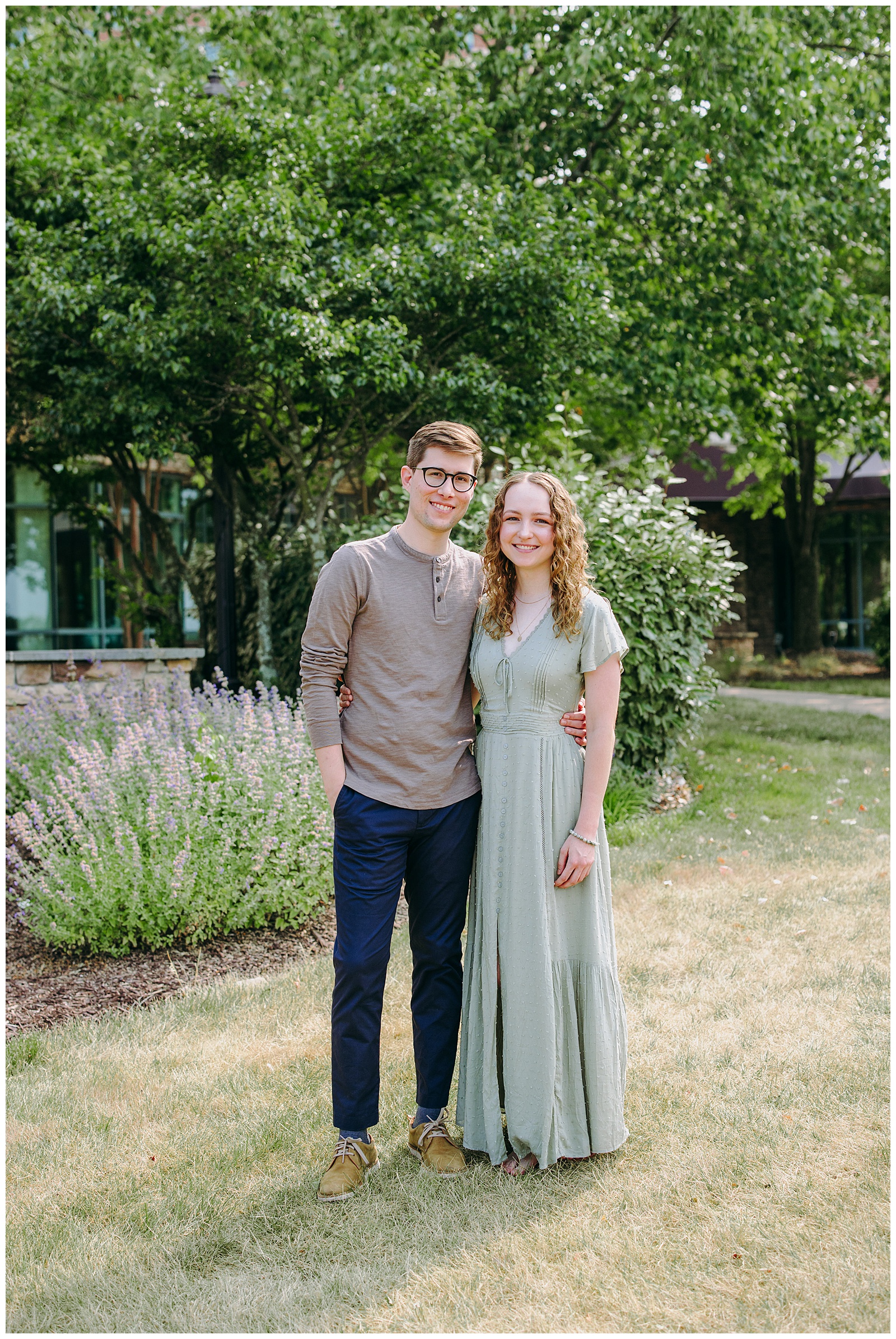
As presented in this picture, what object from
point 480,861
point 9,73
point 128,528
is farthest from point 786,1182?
point 128,528

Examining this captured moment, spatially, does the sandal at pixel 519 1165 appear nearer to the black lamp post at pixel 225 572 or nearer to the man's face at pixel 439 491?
the man's face at pixel 439 491

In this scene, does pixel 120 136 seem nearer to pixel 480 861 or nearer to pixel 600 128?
pixel 600 128

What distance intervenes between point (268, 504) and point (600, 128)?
4812 millimetres

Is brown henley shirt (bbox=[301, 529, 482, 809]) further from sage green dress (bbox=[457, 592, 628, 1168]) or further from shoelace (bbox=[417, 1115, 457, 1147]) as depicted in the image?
shoelace (bbox=[417, 1115, 457, 1147])

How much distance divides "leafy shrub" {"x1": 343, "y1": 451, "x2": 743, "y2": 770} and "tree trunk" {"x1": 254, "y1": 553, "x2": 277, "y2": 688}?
176cm

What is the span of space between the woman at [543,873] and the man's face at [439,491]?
142 mm

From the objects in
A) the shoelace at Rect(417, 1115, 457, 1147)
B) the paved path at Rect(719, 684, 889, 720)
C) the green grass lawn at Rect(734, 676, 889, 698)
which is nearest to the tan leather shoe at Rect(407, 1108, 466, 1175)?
the shoelace at Rect(417, 1115, 457, 1147)

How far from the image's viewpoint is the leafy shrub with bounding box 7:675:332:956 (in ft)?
14.5

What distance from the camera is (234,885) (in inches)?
180

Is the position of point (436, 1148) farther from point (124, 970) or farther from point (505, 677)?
point (124, 970)

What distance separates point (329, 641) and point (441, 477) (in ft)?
1.83

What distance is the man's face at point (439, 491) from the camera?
2.81 meters

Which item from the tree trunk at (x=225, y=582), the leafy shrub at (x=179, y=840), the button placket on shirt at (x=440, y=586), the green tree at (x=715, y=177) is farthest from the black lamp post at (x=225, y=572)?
the button placket on shirt at (x=440, y=586)

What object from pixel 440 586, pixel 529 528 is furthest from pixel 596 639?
pixel 440 586
